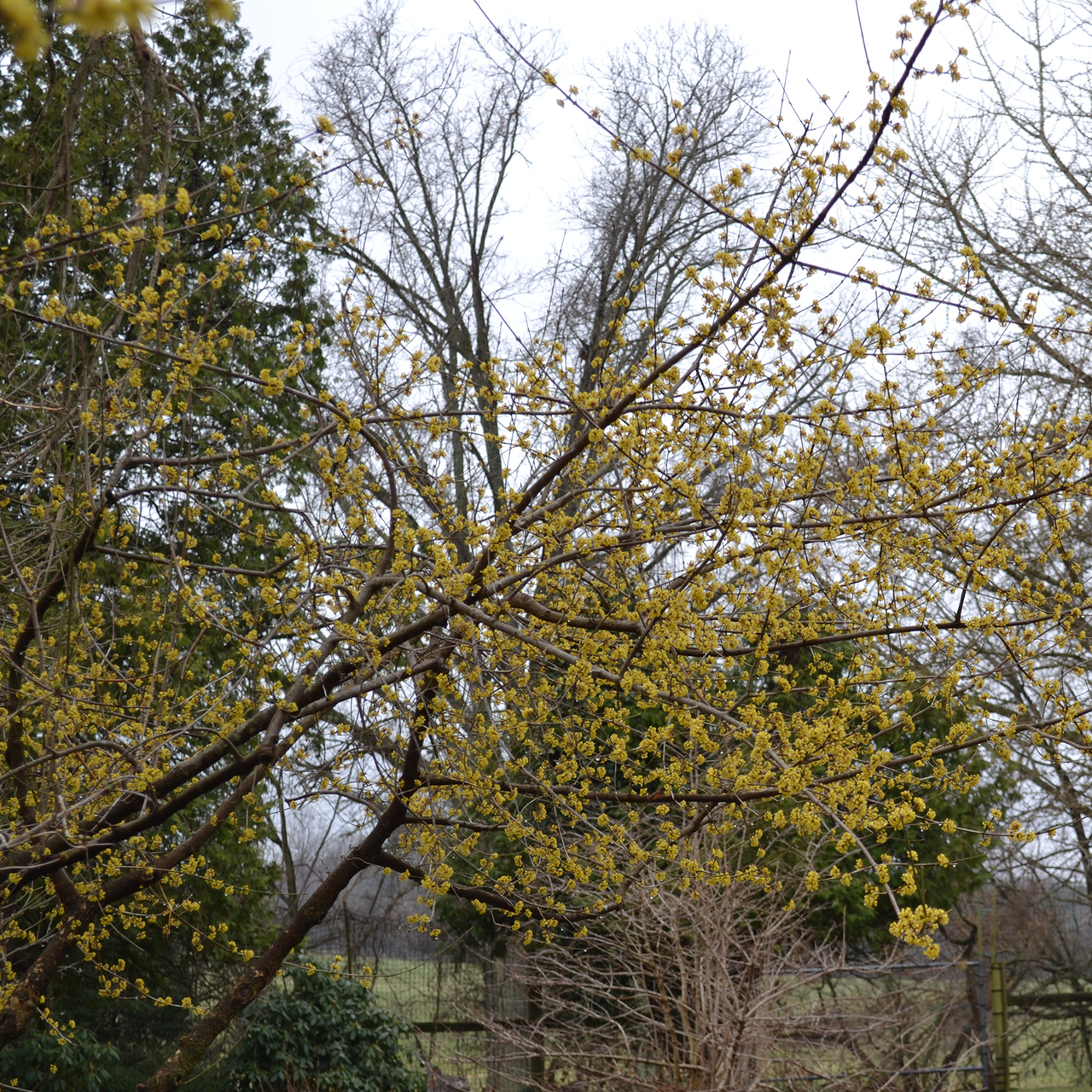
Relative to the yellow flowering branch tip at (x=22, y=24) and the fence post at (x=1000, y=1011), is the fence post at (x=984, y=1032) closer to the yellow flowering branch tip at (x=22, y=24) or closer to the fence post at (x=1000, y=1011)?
the fence post at (x=1000, y=1011)

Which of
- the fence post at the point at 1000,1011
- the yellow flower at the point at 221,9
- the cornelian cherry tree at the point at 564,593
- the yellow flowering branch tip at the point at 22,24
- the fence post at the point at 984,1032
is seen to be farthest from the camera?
the fence post at the point at 1000,1011

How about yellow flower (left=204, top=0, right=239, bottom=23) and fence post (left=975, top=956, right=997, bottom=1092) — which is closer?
yellow flower (left=204, top=0, right=239, bottom=23)

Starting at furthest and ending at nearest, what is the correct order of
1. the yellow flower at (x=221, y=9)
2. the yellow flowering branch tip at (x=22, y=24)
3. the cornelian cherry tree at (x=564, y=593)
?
the cornelian cherry tree at (x=564, y=593)
the yellow flower at (x=221, y=9)
the yellow flowering branch tip at (x=22, y=24)

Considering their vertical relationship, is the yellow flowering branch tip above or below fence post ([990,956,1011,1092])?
above

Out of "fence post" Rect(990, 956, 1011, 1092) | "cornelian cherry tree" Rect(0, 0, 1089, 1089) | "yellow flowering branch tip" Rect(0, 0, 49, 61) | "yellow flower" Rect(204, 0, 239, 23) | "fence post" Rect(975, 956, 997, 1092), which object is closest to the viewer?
"yellow flowering branch tip" Rect(0, 0, 49, 61)

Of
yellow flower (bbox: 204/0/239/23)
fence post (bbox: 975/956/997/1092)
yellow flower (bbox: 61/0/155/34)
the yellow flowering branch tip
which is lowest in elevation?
fence post (bbox: 975/956/997/1092)

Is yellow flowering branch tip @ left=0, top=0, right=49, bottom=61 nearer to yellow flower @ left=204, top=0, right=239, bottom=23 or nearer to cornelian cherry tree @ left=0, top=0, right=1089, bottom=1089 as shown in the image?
yellow flower @ left=204, top=0, right=239, bottom=23

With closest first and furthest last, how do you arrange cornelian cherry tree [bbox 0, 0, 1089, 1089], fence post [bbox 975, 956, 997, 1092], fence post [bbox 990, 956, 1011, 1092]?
cornelian cherry tree [bbox 0, 0, 1089, 1089], fence post [bbox 975, 956, 997, 1092], fence post [bbox 990, 956, 1011, 1092]

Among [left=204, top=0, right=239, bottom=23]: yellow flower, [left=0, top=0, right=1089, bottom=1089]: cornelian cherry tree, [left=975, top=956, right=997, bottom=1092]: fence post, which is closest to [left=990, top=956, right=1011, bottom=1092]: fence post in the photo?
[left=975, top=956, right=997, bottom=1092]: fence post

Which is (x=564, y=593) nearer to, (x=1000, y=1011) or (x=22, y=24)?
(x=22, y=24)

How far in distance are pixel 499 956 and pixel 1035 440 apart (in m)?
6.64

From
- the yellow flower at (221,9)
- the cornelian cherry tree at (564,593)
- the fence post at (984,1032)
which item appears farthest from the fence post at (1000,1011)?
the yellow flower at (221,9)

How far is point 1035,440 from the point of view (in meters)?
3.80

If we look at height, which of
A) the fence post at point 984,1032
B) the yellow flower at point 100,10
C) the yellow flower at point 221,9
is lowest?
the fence post at point 984,1032
